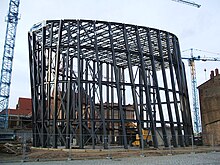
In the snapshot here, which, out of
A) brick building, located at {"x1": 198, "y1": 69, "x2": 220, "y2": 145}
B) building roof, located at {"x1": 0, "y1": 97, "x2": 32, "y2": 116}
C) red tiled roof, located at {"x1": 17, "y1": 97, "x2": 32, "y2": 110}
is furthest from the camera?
red tiled roof, located at {"x1": 17, "y1": 97, "x2": 32, "y2": 110}

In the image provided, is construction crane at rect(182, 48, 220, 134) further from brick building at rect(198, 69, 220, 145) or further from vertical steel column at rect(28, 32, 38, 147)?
vertical steel column at rect(28, 32, 38, 147)

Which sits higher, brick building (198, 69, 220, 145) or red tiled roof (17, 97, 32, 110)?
red tiled roof (17, 97, 32, 110)

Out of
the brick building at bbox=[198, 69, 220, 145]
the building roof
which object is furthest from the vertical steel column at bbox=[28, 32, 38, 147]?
the building roof

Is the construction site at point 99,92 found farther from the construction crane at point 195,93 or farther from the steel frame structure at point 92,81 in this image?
the construction crane at point 195,93

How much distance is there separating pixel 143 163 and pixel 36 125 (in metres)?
16.2

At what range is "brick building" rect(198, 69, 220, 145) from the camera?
116 ft

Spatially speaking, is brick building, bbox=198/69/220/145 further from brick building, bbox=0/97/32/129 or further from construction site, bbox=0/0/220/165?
brick building, bbox=0/97/32/129

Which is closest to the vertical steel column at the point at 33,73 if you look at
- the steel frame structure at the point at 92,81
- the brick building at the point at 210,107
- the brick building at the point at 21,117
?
the steel frame structure at the point at 92,81

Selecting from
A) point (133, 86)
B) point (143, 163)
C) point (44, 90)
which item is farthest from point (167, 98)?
point (143, 163)

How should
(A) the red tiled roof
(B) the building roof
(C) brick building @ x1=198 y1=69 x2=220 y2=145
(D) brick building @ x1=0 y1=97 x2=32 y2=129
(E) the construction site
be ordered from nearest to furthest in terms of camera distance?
1. (E) the construction site
2. (C) brick building @ x1=198 y1=69 x2=220 y2=145
3. (D) brick building @ x1=0 y1=97 x2=32 y2=129
4. (B) the building roof
5. (A) the red tiled roof

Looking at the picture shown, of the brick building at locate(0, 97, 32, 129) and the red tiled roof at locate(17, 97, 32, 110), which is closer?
the brick building at locate(0, 97, 32, 129)

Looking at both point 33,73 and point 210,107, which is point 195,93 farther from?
point 33,73

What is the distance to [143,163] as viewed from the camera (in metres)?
13.2

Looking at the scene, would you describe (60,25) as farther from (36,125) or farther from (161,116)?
(161,116)
